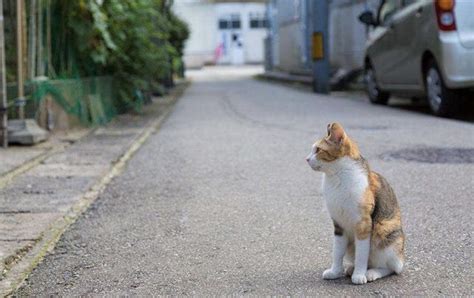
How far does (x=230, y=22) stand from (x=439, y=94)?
55171 mm

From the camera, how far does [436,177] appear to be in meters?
6.36

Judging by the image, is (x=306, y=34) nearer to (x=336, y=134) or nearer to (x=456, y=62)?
(x=456, y=62)

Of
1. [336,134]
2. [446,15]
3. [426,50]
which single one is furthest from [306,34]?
[336,134]

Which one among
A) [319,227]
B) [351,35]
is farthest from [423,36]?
[351,35]

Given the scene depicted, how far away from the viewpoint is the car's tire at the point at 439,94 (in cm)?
1058

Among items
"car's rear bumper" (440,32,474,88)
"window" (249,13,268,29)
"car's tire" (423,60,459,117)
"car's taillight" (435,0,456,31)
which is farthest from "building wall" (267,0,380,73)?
"window" (249,13,268,29)

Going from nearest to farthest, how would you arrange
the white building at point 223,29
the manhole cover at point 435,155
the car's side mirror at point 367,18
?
the manhole cover at point 435,155 → the car's side mirror at point 367,18 → the white building at point 223,29

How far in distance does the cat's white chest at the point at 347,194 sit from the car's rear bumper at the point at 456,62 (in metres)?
7.04

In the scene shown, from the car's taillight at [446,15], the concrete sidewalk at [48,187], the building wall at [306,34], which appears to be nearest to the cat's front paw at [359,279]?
the concrete sidewalk at [48,187]

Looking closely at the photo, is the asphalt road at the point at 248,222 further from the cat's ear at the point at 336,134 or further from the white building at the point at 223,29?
the white building at the point at 223,29

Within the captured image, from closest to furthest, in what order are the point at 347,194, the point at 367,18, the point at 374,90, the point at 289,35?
the point at 347,194 < the point at 367,18 < the point at 374,90 < the point at 289,35

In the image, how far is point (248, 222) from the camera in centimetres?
497

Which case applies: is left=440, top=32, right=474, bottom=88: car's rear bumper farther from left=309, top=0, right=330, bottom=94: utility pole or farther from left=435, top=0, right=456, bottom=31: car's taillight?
left=309, top=0, right=330, bottom=94: utility pole

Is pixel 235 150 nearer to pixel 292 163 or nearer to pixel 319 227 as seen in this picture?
pixel 292 163
